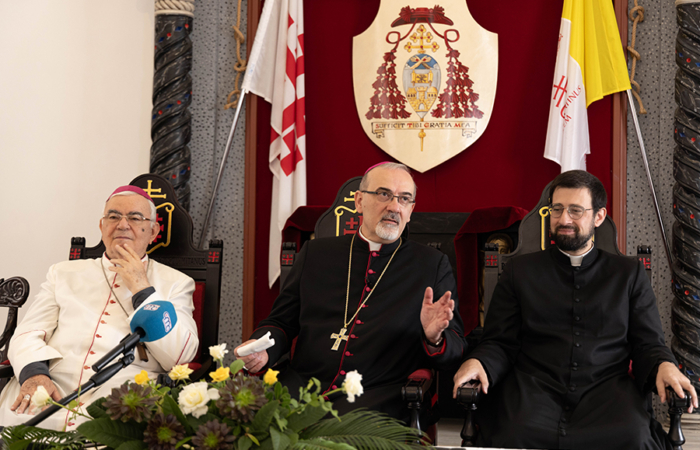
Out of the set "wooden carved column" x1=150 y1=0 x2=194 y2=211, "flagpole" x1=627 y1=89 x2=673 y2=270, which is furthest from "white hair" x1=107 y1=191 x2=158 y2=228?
"flagpole" x1=627 y1=89 x2=673 y2=270

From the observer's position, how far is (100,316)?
2824 mm

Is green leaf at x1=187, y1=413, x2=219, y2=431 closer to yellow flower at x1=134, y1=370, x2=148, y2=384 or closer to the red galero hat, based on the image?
yellow flower at x1=134, y1=370, x2=148, y2=384

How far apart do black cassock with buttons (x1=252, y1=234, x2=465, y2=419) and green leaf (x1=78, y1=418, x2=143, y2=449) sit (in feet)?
3.52

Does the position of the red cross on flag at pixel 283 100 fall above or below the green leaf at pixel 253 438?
above

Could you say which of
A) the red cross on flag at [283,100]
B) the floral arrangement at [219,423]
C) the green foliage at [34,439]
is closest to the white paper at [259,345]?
the floral arrangement at [219,423]

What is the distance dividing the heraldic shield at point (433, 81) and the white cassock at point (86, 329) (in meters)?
2.10

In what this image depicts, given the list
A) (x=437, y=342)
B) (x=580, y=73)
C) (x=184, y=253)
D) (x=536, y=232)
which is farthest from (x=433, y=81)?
(x=437, y=342)

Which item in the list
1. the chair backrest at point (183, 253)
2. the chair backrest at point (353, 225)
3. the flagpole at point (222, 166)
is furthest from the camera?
the flagpole at point (222, 166)

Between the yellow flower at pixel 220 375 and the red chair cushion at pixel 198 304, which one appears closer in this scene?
the yellow flower at pixel 220 375

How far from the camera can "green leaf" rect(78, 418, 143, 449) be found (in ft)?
4.50

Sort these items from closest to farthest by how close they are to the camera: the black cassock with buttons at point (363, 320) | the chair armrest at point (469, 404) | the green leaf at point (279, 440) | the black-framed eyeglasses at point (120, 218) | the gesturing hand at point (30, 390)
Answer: the green leaf at point (279, 440) → the chair armrest at point (469, 404) → the gesturing hand at point (30, 390) → the black cassock with buttons at point (363, 320) → the black-framed eyeglasses at point (120, 218)

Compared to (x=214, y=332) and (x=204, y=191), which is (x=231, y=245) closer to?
(x=204, y=191)

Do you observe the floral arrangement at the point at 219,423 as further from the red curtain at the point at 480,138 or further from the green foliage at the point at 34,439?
the red curtain at the point at 480,138

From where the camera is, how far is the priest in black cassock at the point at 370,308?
253 centimetres
